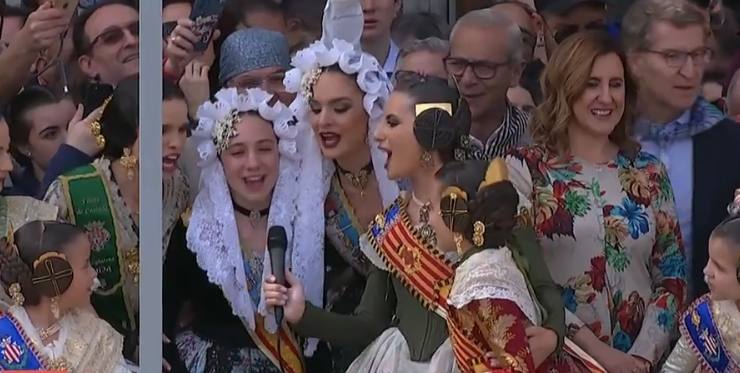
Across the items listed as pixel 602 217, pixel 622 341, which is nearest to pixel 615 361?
pixel 622 341

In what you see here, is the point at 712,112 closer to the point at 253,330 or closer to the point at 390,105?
the point at 390,105

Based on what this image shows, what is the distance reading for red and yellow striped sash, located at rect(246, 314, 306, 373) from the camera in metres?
4.01

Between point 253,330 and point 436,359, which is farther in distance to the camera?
point 253,330

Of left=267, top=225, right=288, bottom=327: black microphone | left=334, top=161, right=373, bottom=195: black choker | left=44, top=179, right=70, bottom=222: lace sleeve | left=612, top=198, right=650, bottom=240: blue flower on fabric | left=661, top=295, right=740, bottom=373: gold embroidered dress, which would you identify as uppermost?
left=334, top=161, right=373, bottom=195: black choker

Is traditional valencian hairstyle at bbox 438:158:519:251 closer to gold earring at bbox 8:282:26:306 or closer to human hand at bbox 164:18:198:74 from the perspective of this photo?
human hand at bbox 164:18:198:74

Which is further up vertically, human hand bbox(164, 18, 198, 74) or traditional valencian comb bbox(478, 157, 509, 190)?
human hand bbox(164, 18, 198, 74)

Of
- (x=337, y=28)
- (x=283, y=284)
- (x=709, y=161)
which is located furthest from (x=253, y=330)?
(x=709, y=161)

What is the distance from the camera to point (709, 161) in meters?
3.85

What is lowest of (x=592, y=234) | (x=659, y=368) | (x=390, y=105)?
(x=659, y=368)

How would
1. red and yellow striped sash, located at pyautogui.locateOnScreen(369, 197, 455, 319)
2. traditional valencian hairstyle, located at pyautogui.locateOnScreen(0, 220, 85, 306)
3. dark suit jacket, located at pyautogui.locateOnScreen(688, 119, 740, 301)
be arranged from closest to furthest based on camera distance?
red and yellow striped sash, located at pyautogui.locateOnScreen(369, 197, 455, 319)
dark suit jacket, located at pyautogui.locateOnScreen(688, 119, 740, 301)
traditional valencian hairstyle, located at pyautogui.locateOnScreen(0, 220, 85, 306)

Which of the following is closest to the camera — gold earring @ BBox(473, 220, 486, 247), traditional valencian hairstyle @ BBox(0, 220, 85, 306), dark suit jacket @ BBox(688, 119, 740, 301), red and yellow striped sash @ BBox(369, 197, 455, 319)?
gold earring @ BBox(473, 220, 486, 247)

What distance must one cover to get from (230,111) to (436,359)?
0.79 m

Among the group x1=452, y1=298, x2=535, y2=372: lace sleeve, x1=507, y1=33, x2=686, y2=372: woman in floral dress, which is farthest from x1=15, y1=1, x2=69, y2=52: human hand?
x1=452, y1=298, x2=535, y2=372: lace sleeve

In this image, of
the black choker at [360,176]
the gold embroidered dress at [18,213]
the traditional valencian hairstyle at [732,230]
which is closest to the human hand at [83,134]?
the gold embroidered dress at [18,213]
